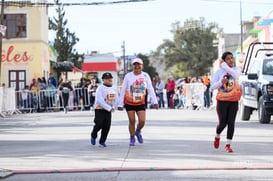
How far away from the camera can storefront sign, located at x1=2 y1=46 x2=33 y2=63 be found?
39.0m

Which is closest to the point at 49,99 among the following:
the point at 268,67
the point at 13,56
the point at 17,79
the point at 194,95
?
the point at 17,79

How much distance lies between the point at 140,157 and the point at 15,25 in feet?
104

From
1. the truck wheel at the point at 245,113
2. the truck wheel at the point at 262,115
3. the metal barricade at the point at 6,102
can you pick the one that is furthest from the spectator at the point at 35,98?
the truck wheel at the point at 262,115

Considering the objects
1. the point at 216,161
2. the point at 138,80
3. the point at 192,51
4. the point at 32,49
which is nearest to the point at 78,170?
the point at 216,161

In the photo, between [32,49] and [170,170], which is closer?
[170,170]

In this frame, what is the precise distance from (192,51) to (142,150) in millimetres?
87696

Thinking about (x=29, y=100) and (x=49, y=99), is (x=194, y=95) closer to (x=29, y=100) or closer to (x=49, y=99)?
(x=49, y=99)

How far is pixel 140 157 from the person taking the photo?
31.9ft

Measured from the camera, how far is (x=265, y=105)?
56.0 ft

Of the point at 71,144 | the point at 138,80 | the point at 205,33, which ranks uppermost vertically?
the point at 205,33

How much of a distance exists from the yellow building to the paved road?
80.9 feet

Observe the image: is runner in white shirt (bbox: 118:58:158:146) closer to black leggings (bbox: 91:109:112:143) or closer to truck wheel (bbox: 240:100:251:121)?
black leggings (bbox: 91:109:112:143)

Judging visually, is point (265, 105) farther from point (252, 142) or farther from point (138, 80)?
point (138, 80)

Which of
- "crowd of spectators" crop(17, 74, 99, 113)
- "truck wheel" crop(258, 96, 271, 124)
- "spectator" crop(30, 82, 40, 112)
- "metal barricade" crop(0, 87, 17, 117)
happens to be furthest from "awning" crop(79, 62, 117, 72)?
"truck wheel" crop(258, 96, 271, 124)
